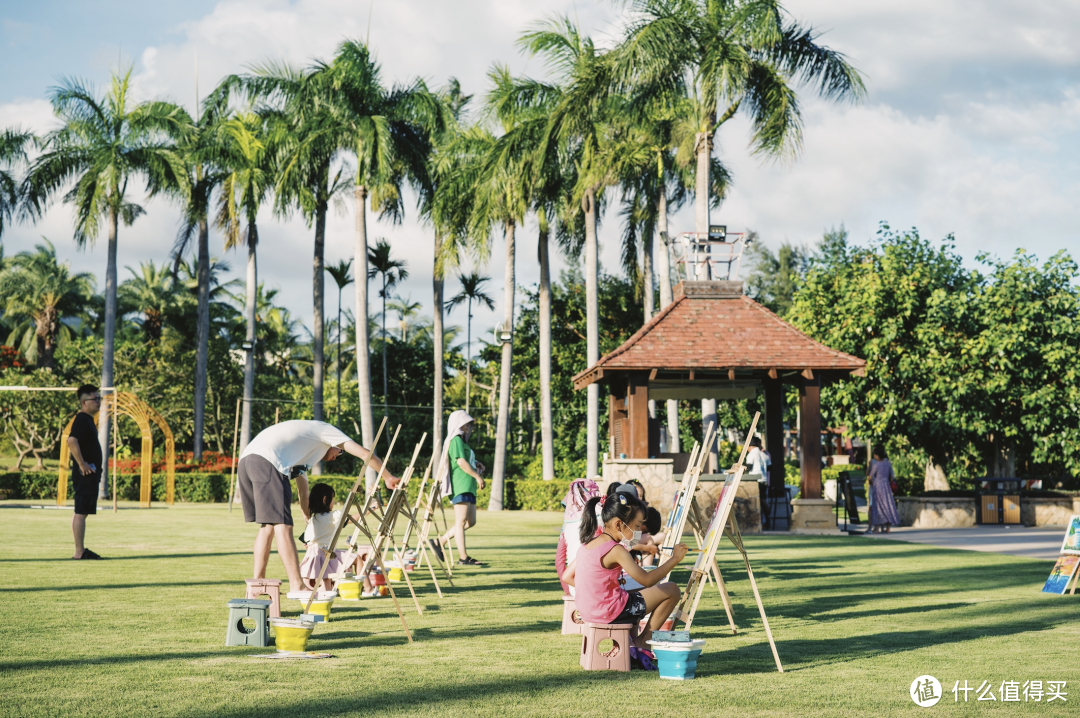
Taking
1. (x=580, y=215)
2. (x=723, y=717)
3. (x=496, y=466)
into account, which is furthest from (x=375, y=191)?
(x=723, y=717)

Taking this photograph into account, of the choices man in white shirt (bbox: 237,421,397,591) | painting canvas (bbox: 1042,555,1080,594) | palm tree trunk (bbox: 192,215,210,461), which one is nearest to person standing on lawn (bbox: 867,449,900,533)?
painting canvas (bbox: 1042,555,1080,594)

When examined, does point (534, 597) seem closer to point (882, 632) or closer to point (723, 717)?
point (882, 632)

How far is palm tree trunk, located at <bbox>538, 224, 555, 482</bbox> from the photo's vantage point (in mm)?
27797

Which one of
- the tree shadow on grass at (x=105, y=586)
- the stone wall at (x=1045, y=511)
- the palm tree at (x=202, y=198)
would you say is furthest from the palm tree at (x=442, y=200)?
the tree shadow on grass at (x=105, y=586)

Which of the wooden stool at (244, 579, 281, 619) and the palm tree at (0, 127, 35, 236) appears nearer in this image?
the wooden stool at (244, 579, 281, 619)

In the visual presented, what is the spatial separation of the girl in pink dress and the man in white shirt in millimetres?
1771

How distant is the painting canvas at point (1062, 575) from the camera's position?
894cm

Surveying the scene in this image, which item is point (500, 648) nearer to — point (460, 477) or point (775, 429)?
point (460, 477)

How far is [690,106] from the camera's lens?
21.5 metres

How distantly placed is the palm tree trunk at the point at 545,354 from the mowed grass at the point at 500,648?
661 inches

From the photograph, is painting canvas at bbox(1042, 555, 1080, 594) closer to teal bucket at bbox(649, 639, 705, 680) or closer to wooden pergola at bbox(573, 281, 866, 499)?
teal bucket at bbox(649, 639, 705, 680)

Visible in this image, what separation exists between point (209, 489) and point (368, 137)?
11.6 meters

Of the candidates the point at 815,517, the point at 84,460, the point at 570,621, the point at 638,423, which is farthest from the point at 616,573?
the point at 815,517

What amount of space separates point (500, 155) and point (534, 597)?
18.6 metres
